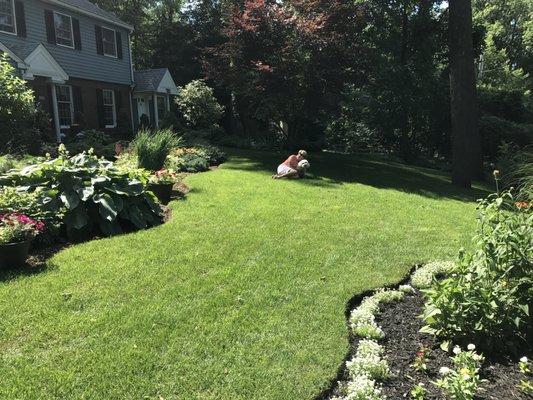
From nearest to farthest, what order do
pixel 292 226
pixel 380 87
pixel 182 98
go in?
1. pixel 292 226
2. pixel 380 87
3. pixel 182 98

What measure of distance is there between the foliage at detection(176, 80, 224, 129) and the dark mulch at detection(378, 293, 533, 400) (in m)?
18.8

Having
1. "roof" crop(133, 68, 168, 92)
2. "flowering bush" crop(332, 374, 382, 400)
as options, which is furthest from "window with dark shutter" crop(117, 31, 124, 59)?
"flowering bush" crop(332, 374, 382, 400)

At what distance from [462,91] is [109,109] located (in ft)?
50.7

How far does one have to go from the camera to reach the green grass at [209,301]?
9.71 feet

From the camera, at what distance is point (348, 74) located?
44.1 feet

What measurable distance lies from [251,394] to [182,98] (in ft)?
67.5

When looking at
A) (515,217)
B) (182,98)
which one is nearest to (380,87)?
(182,98)

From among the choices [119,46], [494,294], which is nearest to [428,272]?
[494,294]

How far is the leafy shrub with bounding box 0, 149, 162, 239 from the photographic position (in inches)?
226

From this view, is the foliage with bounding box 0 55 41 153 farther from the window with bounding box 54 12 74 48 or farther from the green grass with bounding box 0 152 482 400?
the window with bounding box 54 12 74 48

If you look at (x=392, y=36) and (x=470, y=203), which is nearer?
(x=470, y=203)

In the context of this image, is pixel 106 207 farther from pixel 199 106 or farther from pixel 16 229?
pixel 199 106

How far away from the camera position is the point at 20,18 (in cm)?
1638

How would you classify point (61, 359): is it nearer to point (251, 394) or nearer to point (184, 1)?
point (251, 394)
